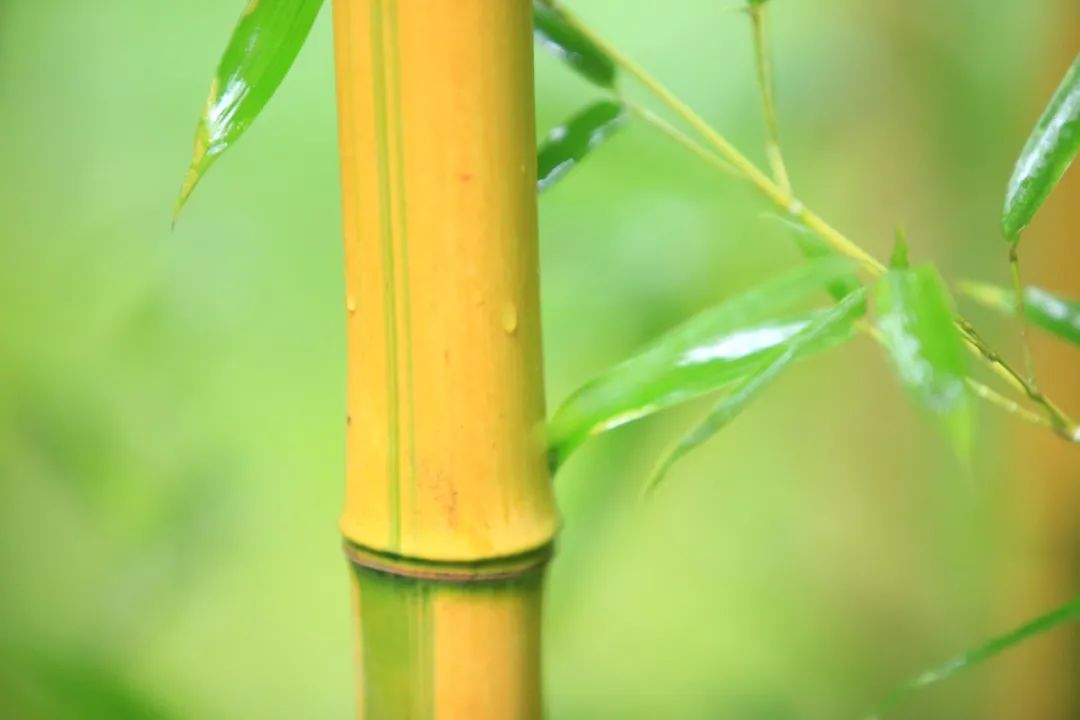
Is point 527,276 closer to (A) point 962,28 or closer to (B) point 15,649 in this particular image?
(A) point 962,28

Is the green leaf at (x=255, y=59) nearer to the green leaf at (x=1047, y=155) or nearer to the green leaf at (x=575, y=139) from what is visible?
the green leaf at (x=575, y=139)

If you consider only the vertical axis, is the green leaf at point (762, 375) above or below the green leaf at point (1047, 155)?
below

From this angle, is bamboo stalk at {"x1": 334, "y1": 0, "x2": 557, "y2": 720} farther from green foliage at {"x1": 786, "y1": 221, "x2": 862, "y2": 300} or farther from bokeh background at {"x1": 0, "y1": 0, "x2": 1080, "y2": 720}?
bokeh background at {"x1": 0, "y1": 0, "x2": 1080, "y2": 720}

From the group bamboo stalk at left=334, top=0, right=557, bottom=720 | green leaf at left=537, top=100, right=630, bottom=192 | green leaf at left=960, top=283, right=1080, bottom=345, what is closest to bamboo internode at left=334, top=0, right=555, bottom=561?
bamboo stalk at left=334, top=0, right=557, bottom=720

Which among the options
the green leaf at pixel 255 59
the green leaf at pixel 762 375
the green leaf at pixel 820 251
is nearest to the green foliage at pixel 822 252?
the green leaf at pixel 820 251

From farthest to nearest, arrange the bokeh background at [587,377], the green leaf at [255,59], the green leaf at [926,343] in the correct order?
the bokeh background at [587,377] → the green leaf at [255,59] → the green leaf at [926,343]

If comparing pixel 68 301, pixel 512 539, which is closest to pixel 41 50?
pixel 68 301

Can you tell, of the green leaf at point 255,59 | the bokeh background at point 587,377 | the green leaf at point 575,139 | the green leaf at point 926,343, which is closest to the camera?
the green leaf at point 926,343

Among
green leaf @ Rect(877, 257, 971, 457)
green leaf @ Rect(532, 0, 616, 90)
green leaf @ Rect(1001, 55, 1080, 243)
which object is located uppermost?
green leaf @ Rect(532, 0, 616, 90)
